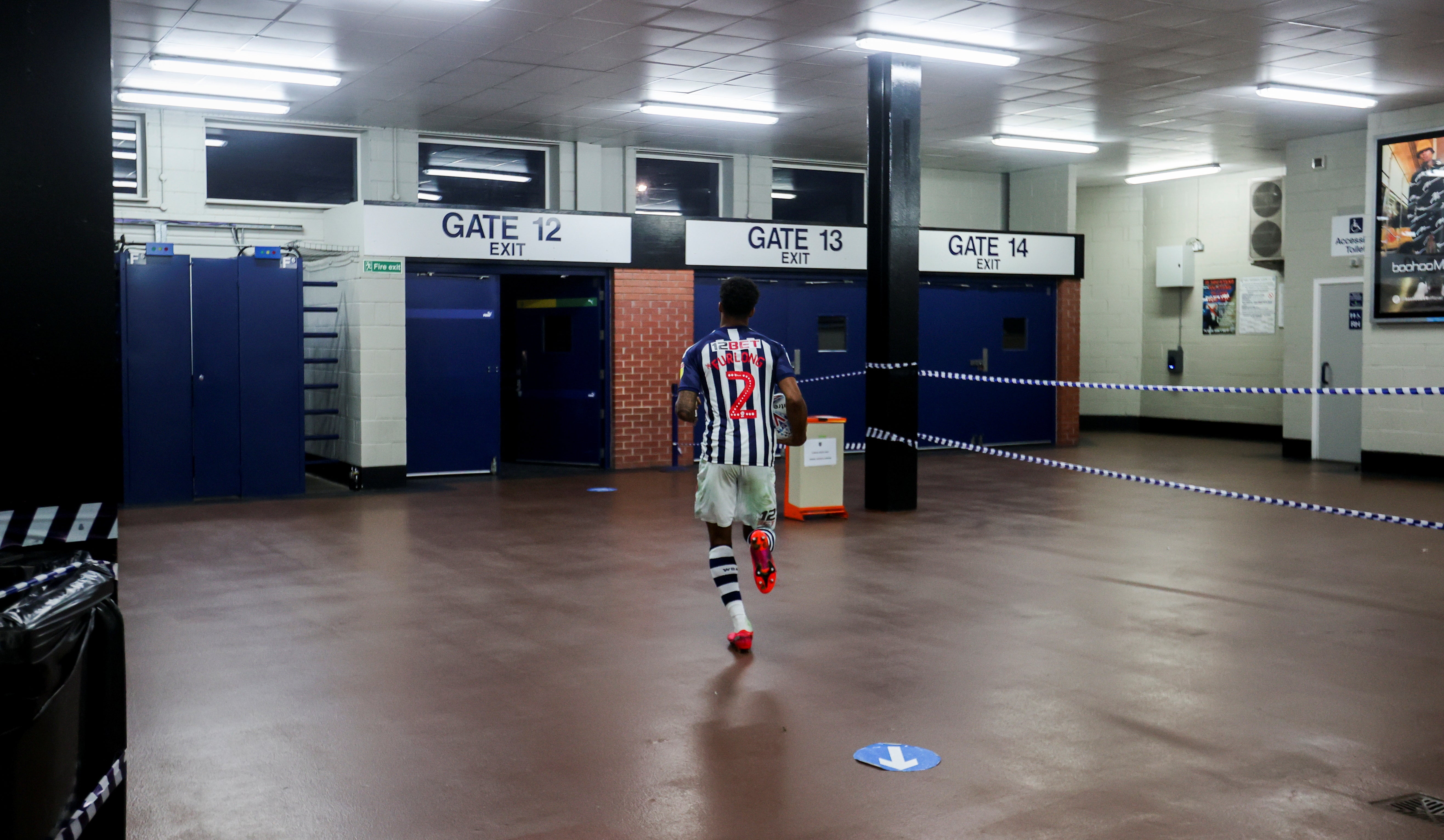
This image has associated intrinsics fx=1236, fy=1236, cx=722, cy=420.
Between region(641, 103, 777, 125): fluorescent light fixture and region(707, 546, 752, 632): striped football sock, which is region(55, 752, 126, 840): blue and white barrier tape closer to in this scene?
region(707, 546, 752, 632): striped football sock

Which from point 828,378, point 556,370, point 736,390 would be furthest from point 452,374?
point 736,390

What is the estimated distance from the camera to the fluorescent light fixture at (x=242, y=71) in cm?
966

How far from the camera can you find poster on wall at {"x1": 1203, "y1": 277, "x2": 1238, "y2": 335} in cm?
1650

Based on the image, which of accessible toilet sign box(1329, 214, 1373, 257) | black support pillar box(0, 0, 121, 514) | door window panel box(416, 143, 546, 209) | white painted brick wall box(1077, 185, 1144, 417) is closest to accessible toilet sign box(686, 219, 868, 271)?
door window panel box(416, 143, 546, 209)

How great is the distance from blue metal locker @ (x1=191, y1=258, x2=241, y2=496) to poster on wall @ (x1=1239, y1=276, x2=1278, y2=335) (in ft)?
40.9

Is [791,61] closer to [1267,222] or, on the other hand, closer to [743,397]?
[743,397]

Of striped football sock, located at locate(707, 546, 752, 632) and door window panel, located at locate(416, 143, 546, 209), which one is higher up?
door window panel, located at locate(416, 143, 546, 209)

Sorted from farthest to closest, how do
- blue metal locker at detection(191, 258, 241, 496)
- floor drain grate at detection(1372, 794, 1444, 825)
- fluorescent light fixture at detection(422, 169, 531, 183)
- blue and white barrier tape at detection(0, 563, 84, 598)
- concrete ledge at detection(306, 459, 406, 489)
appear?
fluorescent light fixture at detection(422, 169, 531, 183)
concrete ledge at detection(306, 459, 406, 489)
blue metal locker at detection(191, 258, 241, 496)
floor drain grate at detection(1372, 794, 1444, 825)
blue and white barrier tape at detection(0, 563, 84, 598)

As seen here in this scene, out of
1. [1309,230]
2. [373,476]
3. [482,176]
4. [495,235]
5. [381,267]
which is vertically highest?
[482,176]

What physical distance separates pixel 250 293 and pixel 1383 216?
35.5 feet

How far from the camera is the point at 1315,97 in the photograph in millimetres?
11375

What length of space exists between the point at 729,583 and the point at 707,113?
774cm

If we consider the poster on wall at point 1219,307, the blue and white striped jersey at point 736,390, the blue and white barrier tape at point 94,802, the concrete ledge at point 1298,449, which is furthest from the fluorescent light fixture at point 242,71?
the poster on wall at point 1219,307

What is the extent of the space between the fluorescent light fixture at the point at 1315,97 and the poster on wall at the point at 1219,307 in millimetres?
4921
